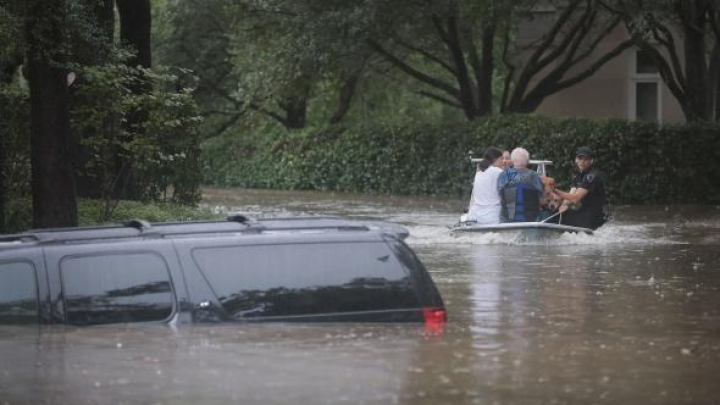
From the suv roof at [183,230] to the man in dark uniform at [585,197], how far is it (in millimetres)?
10688

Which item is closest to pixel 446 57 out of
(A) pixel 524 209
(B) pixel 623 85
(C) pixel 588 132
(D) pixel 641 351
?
(B) pixel 623 85

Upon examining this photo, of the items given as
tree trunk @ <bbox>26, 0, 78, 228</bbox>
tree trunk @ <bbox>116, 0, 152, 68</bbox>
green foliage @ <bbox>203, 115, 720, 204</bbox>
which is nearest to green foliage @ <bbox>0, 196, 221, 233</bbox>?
tree trunk @ <bbox>26, 0, 78, 228</bbox>

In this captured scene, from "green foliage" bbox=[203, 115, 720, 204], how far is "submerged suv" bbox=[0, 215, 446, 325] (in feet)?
76.0

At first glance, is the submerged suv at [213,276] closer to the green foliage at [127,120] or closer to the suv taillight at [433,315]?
the suv taillight at [433,315]

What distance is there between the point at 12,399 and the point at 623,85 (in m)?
35.0

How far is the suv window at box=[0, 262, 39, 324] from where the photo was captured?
8805 mm

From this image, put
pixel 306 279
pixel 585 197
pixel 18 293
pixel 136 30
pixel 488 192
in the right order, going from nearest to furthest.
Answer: pixel 18 293 < pixel 306 279 < pixel 585 197 < pixel 488 192 < pixel 136 30

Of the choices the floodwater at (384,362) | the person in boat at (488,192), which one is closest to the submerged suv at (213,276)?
the floodwater at (384,362)

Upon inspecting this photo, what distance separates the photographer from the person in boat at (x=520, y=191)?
20172 mm

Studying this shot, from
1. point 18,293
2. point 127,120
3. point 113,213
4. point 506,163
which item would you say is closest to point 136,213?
point 113,213

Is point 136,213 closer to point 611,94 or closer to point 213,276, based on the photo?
point 213,276

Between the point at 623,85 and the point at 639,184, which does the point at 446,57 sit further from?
the point at 639,184

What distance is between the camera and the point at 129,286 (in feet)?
29.1

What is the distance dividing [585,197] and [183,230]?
11.7m
